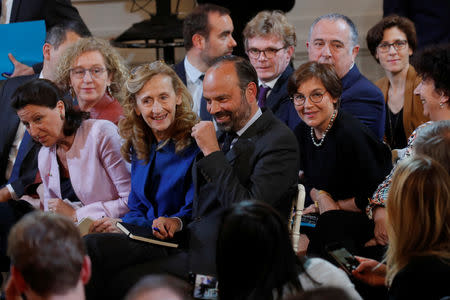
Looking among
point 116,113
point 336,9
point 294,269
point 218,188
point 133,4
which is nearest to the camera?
point 294,269

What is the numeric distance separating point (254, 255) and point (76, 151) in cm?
159

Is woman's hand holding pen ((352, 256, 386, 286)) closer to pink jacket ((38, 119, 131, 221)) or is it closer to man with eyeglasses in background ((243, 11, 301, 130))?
pink jacket ((38, 119, 131, 221))

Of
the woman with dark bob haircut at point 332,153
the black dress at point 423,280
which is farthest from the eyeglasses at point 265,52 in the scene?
the black dress at point 423,280

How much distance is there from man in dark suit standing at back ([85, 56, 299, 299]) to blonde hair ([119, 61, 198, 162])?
19cm

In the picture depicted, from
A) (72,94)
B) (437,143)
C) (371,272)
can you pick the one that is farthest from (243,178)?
(72,94)

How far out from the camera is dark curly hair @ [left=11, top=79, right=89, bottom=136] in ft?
9.45

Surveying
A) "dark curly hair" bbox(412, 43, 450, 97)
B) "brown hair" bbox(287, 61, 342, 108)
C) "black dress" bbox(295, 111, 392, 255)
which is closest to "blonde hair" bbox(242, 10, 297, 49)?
"brown hair" bbox(287, 61, 342, 108)

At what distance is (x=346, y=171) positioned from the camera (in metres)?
2.80

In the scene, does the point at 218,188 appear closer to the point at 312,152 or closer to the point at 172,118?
the point at 172,118

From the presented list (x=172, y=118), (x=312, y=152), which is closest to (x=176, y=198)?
(x=172, y=118)

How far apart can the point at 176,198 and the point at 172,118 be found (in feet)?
1.13

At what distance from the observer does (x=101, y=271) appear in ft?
7.74

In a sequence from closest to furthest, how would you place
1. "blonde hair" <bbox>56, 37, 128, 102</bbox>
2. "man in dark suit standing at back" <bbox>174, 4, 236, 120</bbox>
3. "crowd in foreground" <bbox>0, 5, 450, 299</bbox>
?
"crowd in foreground" <bbox>0, 5, 450, 299</bbox> < "blonde hair" <bbox>56, 37, 128, 102</bbox> < "man in dark suit standing at back" <bbox>174, 4, 236, 120</bbox>

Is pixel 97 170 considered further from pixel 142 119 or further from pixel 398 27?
pixel 398 27
